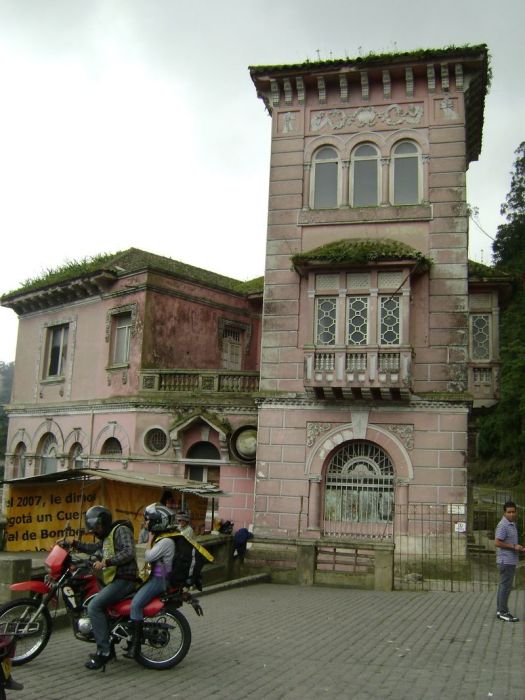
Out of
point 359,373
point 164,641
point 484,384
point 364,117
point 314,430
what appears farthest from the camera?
point 484,384

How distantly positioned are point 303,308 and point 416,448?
181 inches

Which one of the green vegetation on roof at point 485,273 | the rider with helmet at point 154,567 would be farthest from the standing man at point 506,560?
the green vegetation on roof at point 485,273

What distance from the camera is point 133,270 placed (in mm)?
24578

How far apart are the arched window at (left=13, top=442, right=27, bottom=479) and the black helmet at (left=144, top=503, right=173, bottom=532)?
20.2 m

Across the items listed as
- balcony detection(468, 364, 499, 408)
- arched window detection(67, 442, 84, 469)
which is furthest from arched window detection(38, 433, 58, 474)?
balcony detection(468, 364, 499, 408)

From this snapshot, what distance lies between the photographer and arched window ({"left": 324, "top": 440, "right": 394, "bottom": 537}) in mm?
19328

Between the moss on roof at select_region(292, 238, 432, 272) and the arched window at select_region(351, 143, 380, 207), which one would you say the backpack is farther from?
the arched window at select_region(351, 143, 380, 207)

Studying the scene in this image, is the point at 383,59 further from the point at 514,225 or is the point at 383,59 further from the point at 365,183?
the point at 514,225

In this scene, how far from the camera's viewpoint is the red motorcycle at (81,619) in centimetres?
857

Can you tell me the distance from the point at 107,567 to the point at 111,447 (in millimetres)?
16099

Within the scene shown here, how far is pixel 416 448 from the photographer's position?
62.6 feet

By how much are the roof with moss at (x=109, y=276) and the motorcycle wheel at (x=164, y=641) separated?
16.6 meters

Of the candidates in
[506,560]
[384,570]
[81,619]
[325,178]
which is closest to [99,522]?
[81,619]

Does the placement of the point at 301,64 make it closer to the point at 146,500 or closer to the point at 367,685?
the point at 146,500
